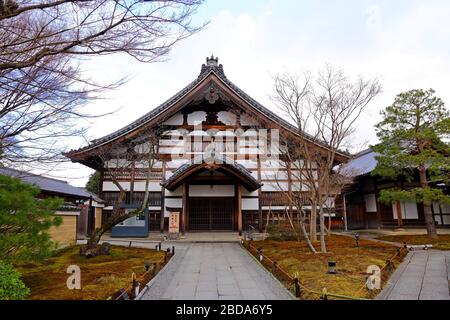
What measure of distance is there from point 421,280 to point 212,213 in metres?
12.5

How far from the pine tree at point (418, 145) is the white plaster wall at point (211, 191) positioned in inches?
344

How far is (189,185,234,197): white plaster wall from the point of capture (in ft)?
59.8

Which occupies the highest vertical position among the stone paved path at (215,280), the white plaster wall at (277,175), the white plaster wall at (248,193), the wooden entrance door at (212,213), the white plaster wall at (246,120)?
the white plaster wall at (246,120)

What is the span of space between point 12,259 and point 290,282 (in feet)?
19.3

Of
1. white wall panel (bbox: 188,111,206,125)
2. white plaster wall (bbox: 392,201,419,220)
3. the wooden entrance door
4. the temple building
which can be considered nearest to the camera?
the temple building

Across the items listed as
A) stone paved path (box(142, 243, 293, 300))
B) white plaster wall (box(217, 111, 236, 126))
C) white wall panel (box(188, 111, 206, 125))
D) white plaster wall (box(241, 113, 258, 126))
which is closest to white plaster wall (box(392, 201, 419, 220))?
white plaster wall (box(241, 113, 258, 126))

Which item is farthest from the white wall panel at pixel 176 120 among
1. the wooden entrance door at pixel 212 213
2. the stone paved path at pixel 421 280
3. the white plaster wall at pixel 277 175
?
the stone paved path at pixel 421 280

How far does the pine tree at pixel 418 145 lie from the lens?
1320 cm

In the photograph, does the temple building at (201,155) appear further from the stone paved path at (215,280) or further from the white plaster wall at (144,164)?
the stone paved path at (215,280)

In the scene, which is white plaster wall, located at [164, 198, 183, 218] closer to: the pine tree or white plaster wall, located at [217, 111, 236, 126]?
white plaster wall, located at [217, 111, 236, 126]

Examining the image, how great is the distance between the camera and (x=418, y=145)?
14.1m

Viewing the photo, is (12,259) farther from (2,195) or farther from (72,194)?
(72,194)

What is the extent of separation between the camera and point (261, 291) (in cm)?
657
